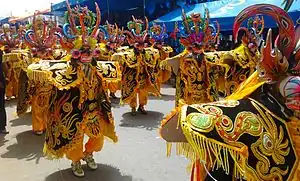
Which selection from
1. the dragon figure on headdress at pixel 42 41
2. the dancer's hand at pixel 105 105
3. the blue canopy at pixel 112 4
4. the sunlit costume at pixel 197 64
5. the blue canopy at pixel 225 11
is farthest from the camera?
the blue canopy at pixel 112 4

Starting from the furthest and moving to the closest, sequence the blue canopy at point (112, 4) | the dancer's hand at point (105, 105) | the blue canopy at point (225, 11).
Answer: the blue canopy at point (112, 4) → the blue canopy at point (225, 11) → the dancer's hand at point (105, 105)

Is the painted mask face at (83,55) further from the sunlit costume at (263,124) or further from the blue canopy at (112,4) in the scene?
the blue canopy at (112,4)

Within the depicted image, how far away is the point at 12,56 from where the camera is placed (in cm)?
834

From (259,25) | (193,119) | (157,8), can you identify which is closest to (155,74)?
(259,25)

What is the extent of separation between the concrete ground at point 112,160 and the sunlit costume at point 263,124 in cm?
208

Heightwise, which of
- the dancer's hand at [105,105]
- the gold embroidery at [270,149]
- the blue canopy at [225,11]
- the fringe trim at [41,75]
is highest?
the blue canopy at [225,11]

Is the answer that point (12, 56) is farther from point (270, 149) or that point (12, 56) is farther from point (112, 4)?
point (112, 4)

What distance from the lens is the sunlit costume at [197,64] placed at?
5266 mm

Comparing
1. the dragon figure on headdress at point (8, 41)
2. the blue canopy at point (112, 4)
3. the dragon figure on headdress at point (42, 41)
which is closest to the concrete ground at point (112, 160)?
the dragon figure on headdress at point (42, 41)

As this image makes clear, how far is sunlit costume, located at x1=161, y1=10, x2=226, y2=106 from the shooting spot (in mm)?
5266

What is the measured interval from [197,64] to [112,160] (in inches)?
68.4

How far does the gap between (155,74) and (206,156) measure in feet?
20.0

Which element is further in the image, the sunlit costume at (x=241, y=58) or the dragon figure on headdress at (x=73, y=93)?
the sunlit costume at (x=241, y=58)

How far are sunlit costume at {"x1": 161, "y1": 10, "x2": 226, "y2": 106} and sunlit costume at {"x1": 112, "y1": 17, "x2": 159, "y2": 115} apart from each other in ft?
6.05
